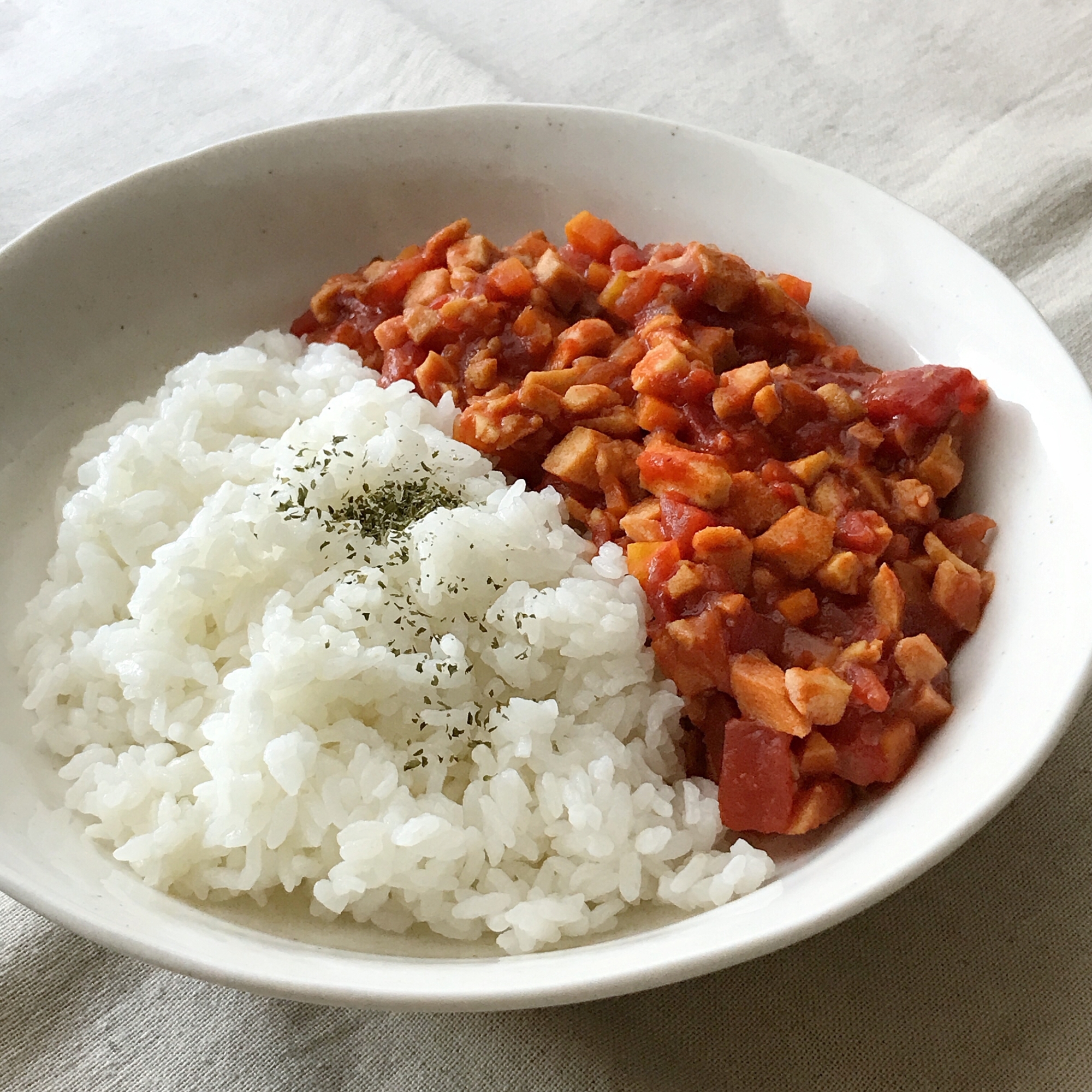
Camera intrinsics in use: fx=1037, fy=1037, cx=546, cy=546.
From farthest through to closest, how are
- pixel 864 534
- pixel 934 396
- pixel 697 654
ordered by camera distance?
1. pixel 934 396
2. pixel 864 534
3. pixel 697 654

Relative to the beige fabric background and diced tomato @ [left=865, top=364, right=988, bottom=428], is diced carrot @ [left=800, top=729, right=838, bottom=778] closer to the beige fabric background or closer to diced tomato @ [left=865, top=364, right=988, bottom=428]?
the beige fabric background

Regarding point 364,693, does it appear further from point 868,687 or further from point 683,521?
point 868,687

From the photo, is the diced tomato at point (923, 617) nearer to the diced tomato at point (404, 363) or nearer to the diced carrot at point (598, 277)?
the diced carrot at point (598, 277)

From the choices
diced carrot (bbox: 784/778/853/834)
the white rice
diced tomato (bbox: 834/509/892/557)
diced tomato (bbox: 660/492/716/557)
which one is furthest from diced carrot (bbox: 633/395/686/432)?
diced carrot (bbox: 784/778/853/834)

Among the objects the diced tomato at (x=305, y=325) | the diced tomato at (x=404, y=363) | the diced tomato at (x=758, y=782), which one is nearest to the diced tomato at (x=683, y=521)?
the diced tomato at (x=758, y=782)

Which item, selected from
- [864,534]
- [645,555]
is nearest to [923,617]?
[864,534]

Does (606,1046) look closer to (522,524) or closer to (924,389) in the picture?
(522,524)

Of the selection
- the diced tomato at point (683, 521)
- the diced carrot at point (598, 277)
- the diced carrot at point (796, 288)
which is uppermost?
the diced carrot at point (598, 277)
